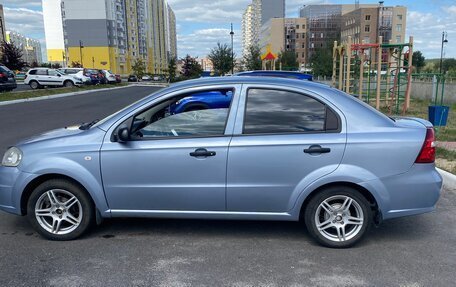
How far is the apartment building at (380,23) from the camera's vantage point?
344ft

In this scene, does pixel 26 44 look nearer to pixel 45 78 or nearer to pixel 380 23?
pixel 380 23

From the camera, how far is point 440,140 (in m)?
9.21

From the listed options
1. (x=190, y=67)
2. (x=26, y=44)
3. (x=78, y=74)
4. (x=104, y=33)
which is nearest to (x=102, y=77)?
(x=78, y=74)

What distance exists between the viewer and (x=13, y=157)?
13.5 ft

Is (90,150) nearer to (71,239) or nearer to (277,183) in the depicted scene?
(71,239)

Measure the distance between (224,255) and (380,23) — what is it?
375ft

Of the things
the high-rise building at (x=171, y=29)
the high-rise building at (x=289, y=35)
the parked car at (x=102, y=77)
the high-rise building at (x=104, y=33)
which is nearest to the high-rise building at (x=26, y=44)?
the high-rise building at (x=104, y=33)

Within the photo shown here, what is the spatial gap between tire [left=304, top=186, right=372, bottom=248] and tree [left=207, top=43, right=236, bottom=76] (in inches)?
1424

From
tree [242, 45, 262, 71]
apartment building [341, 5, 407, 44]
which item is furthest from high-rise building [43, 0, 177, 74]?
apartment building [341, 5, 407, 44]

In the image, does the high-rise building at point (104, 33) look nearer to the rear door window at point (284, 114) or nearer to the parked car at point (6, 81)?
the parked car at point (6, 81)

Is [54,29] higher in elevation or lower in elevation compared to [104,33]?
higher

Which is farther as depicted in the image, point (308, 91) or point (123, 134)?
point (308, 91)

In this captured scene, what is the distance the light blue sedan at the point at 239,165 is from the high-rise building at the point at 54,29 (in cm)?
12168

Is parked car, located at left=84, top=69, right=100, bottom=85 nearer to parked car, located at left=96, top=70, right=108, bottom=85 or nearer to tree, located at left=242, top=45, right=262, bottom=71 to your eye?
parked car, located at left=96, top=70, right=108, bottom=85
